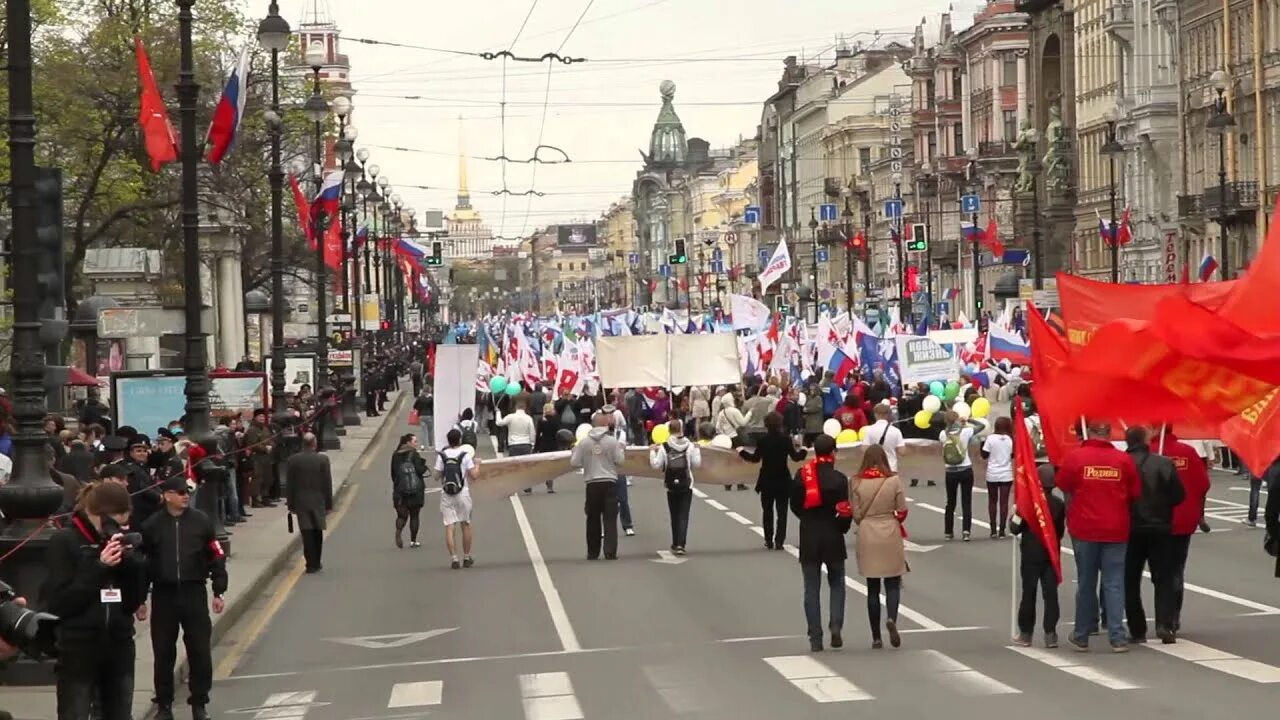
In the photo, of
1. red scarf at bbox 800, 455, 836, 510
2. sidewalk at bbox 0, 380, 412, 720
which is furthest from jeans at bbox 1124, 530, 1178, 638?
sidewalk at bbox 0, 380, 412, 720

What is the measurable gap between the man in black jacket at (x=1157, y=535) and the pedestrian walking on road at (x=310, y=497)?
1111cm

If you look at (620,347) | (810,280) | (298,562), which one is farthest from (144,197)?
(810,280)

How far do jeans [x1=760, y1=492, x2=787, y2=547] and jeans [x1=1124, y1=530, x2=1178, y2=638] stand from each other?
32.1 ft

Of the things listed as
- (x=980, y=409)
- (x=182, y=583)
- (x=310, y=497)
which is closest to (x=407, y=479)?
(x=310, y=497)

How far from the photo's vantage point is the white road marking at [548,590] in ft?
66.1

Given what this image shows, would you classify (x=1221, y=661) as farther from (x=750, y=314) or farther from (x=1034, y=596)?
(x=750, y=314)

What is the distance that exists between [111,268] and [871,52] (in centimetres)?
11886

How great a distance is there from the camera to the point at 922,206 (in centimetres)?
13088

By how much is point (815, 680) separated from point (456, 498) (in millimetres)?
11527

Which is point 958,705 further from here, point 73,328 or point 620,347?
point 73,328

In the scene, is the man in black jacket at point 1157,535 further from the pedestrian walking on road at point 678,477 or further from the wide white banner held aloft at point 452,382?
the wide white banner held aloft at point 452,382

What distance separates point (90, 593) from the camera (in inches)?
528

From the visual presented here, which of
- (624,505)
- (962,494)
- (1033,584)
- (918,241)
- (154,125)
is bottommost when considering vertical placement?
(624,505)

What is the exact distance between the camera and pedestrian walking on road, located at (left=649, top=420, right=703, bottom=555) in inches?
1097
